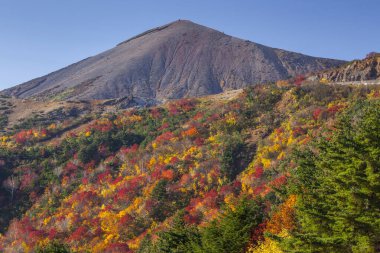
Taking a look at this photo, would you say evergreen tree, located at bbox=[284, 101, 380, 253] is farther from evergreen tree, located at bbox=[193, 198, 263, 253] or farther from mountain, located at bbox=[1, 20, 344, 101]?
mountain, located at bbox=[1, 20, 344, 101]

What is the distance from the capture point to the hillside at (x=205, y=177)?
→ 672 inches

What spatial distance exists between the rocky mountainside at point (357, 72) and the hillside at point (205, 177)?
8071mm

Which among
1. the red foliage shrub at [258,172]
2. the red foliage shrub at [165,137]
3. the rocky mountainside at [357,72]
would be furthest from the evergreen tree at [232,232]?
the rocky mountainside at [357,72]

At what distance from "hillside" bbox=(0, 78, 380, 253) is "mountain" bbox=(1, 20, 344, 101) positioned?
52482mm

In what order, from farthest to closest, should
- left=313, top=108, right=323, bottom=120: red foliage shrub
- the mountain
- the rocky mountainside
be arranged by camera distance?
the mountain
the rocky mountainside
left=313, top=108, right=323, bottom=120: red foliage shrub

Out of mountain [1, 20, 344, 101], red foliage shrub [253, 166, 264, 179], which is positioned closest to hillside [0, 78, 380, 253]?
red foliage shrub [253, 166, 264, 179]

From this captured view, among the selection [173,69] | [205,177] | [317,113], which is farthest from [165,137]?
[173,69]

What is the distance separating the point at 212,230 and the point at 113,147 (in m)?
45.3

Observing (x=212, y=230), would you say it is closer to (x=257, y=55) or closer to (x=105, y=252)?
(x=105, y=252)

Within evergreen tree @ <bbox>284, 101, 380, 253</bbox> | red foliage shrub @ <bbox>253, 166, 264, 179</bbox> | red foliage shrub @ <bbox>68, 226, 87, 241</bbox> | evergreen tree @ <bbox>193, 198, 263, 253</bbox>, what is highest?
evergreen tree @ <bbox>284, 101, 380, 253</bbox>

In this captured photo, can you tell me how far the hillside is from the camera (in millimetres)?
17062

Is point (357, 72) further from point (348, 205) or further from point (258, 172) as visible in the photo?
point (348, 205)

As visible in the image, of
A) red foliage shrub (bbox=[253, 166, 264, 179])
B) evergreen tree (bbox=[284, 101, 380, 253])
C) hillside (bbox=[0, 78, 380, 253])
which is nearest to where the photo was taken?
evergreen tree (bbox=[284, 101, 380, 253])

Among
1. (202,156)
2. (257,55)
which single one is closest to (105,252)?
(202,156)
